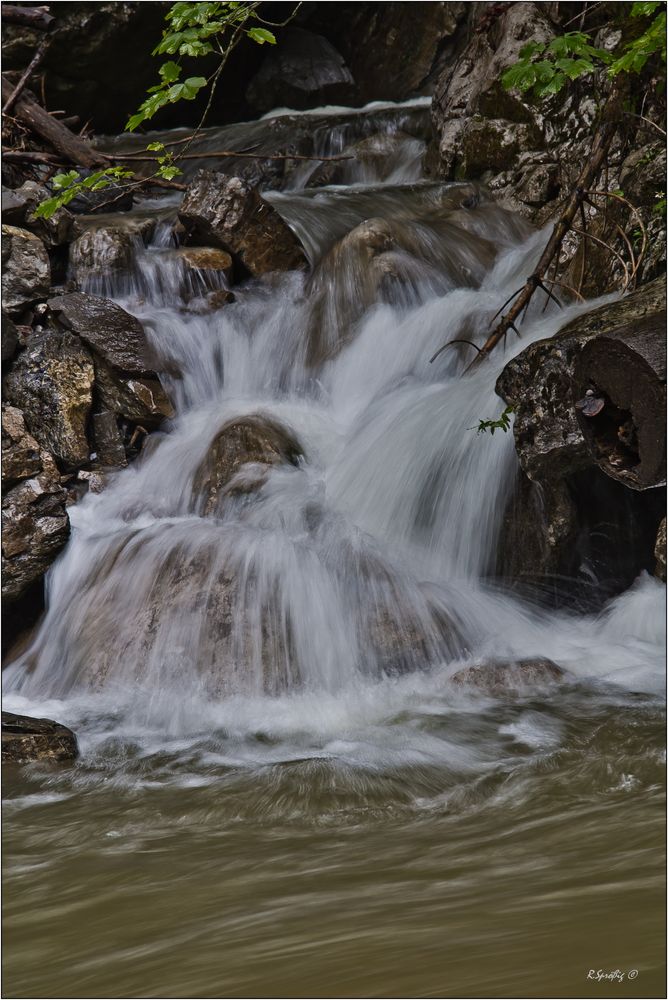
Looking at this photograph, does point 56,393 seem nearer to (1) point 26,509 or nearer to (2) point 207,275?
(1) point 26,509

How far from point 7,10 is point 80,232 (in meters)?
3.14

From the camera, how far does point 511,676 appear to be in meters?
4.06

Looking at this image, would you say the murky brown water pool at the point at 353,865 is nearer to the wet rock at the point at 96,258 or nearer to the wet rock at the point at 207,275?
the wet rock at the point at 207,275

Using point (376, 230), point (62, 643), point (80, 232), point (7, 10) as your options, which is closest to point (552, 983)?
point (62, 643)

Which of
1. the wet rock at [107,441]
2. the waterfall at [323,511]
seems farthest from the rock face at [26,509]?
the wet rock at [107,441]

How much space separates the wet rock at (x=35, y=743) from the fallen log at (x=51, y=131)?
5.86m

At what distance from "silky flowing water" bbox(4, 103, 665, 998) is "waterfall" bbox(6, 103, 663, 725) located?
0.06 ft

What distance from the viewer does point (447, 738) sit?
353 centimetres

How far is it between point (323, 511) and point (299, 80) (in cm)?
1005

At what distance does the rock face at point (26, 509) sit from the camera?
5.75 metres

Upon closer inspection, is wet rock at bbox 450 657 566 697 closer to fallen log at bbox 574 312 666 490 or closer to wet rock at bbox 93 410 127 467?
fallen log at bbox 574 312 666 490

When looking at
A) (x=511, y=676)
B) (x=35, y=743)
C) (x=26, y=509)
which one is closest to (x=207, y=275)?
(x=26, y=509)

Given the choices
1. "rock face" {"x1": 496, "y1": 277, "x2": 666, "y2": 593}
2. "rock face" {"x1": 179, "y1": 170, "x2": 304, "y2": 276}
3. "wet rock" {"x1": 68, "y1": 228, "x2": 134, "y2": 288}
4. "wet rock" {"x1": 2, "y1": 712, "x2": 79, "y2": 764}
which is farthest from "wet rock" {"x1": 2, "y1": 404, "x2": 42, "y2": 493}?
"rock face" {"x1": 496, "y1": 277, "x2": 666, "y2": 593}

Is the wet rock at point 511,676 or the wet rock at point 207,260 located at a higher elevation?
the wet rock at point 207,260
